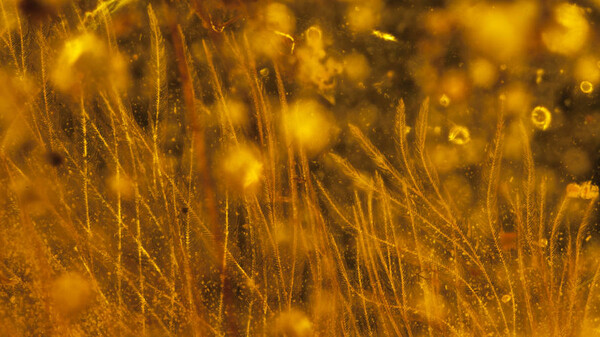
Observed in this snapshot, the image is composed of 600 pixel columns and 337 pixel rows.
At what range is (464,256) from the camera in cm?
66

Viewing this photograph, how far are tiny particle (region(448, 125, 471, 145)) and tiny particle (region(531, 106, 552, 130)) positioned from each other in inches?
4.0

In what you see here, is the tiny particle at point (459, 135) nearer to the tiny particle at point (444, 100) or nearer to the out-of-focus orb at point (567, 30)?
the tiny particle at point (444, 100)

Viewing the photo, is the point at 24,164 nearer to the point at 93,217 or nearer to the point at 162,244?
the point at 93,217

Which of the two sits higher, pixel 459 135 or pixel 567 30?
pixel 567 30

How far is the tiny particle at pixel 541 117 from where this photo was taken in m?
0.66

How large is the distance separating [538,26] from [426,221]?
348mm

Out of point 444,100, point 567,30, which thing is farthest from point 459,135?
point 567,30

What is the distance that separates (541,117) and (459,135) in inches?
5.1

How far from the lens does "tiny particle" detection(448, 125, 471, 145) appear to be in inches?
26.1

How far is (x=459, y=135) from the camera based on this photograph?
66cm

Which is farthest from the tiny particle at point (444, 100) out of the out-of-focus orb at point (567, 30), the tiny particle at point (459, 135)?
the out-of-focus orb at point (567, 30)

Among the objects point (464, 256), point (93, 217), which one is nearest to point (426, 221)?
point (464, 256)

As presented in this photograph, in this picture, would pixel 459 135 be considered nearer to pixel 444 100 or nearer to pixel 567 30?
pixel 444 100

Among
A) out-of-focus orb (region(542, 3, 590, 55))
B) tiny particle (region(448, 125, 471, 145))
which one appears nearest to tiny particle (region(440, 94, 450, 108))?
tiny particle (region(448, 125, 471, 145))
